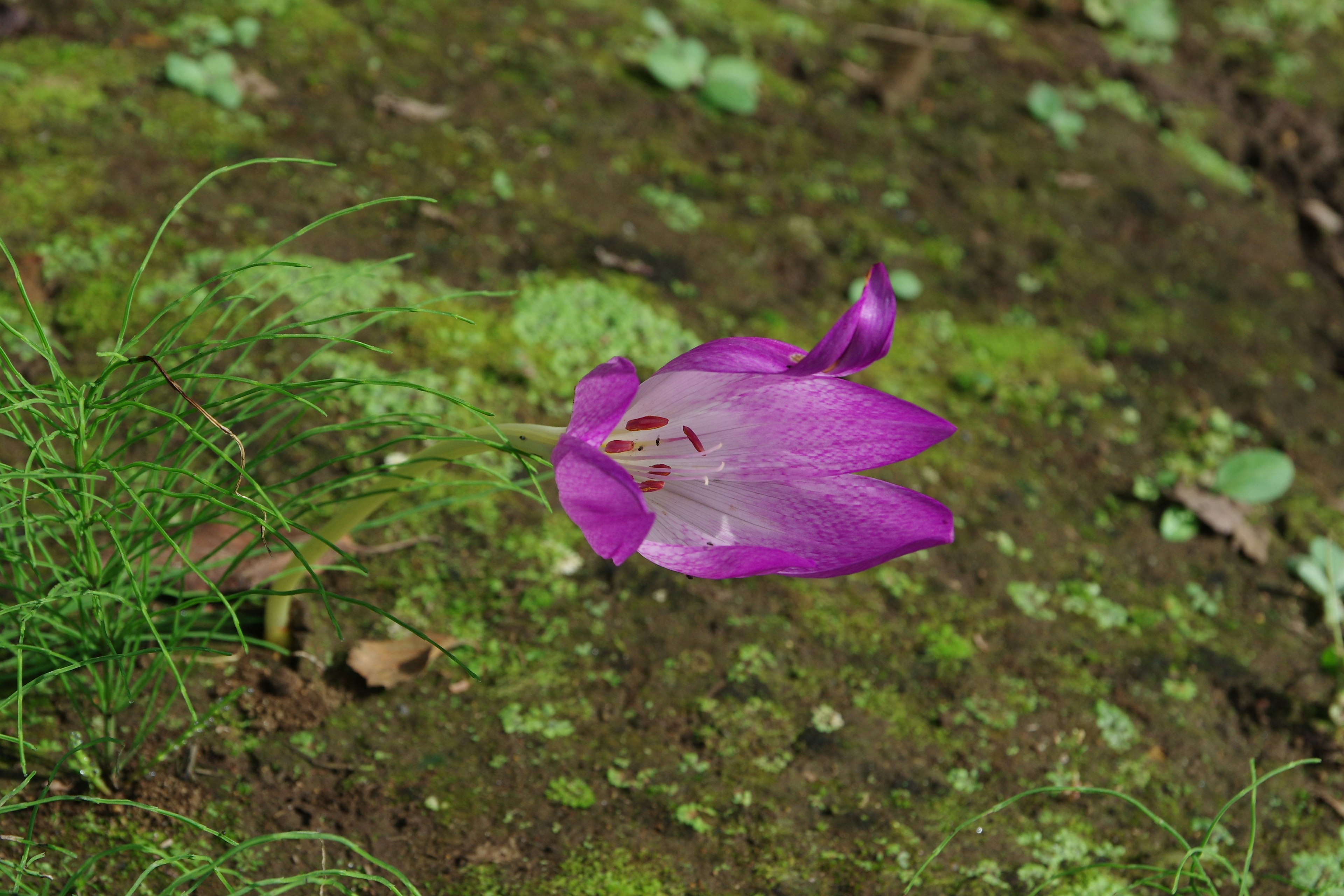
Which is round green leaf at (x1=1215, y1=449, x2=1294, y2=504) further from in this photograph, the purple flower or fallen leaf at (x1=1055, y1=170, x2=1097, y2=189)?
the purple flower

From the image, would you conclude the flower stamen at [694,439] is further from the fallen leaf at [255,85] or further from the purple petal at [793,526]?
the fallen leaf at [255,85]

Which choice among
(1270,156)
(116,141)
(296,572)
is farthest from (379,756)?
(1270,156)

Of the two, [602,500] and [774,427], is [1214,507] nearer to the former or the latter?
[774,427]

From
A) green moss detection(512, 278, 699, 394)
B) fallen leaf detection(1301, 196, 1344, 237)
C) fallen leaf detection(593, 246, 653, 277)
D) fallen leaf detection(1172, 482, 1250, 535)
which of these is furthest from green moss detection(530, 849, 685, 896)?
fallen leaf detection(1301, 196, 1344, 237)

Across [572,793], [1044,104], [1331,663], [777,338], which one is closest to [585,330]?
[777,338]

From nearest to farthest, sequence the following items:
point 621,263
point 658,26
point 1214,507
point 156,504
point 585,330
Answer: point 156,504 → point 585,330 → point 1214,507 → point 621,263 → point 658,26

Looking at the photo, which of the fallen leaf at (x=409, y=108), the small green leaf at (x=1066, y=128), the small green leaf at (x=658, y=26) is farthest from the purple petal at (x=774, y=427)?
the small green leaf at (x=1066, y=128)

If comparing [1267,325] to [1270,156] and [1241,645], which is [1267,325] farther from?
[1241,645]
